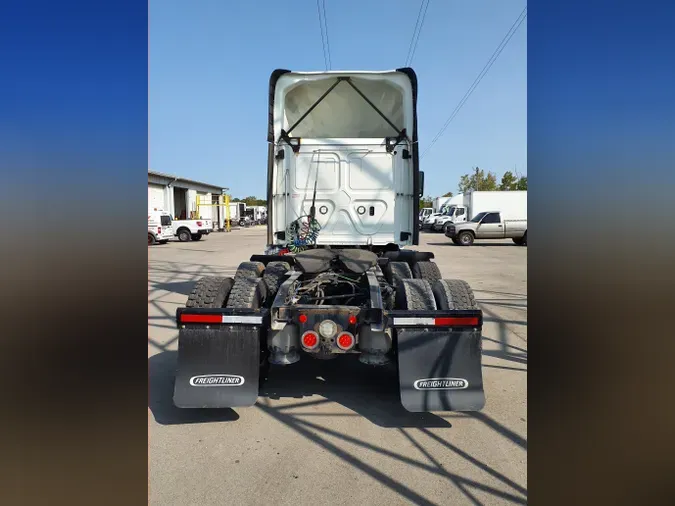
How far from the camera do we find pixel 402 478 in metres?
2.70

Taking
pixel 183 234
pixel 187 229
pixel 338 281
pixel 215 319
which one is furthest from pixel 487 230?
pixel 215 319

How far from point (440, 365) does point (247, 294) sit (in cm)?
187

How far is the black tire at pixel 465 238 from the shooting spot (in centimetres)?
2389

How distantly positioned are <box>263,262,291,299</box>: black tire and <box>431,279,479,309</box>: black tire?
5.61ft

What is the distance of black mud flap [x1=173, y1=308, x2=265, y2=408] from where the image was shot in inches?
136

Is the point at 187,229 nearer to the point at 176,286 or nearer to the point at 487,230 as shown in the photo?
the point at 176,286

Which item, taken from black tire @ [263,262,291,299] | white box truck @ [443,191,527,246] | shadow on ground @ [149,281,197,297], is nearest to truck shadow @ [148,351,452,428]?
black tire @ [263,262,291,299]

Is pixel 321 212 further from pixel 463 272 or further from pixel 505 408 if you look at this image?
pixel 463 272

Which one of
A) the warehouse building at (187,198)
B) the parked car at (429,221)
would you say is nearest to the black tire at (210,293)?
the warehouse building at (187,198)

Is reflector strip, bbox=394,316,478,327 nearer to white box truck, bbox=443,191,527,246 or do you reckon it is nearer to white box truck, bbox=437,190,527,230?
white box truck, bbox=443,191,527,246

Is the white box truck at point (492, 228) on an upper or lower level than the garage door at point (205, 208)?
lower

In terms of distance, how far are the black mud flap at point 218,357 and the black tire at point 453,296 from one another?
5.35ft

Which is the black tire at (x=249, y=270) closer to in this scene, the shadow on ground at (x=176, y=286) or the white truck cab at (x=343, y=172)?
the white truck cab at (x=343, y=172)

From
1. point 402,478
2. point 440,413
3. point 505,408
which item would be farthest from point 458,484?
point 505,408
